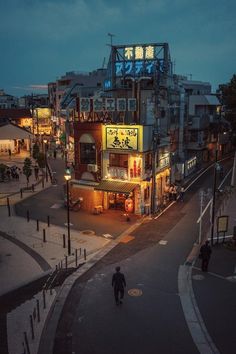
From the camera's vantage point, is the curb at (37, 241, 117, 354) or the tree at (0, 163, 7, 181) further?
the tree at (0, 163, 7, 181)

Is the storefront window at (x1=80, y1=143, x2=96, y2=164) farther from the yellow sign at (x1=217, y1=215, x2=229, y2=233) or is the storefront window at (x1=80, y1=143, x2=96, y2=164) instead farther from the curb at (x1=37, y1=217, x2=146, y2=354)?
the yellow sign at (x1=217, y1=215, x2=229, y2=233)

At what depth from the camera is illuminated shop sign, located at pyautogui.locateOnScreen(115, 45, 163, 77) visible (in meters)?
36.0

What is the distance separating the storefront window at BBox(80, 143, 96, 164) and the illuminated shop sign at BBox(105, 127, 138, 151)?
5.59 feet

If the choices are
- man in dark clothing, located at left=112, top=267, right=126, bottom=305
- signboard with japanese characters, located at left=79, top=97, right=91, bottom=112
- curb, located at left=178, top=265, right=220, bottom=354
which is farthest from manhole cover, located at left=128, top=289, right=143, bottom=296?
signboard with japanese characters, located at left=79, top=97, right=91, bottom=112

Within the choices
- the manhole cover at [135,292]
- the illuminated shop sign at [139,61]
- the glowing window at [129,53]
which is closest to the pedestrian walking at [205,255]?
the manhole cover at [135,292]

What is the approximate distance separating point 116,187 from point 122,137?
4128 millimetres

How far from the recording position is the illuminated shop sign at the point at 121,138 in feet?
89.7

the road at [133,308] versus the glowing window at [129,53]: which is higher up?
the glowing window at [129,53]

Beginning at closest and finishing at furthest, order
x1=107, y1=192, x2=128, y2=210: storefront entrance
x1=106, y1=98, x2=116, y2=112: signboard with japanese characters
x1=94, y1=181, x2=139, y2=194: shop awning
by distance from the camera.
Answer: x1=94, y1=181, x2=139, y2=194: shop awning → x1=106, y1=98, x2=116, y2=112: signboard with japanese characters → x1=107, y1=192, x2=128, y2=210: storefront entrance

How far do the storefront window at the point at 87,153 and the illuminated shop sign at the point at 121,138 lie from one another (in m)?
1.70

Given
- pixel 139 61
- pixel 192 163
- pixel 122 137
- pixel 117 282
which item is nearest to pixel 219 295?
pixel 117 282

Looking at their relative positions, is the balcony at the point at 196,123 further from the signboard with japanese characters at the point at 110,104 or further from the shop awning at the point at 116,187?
the shop awning at the point at 116,187

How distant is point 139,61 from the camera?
120 feet

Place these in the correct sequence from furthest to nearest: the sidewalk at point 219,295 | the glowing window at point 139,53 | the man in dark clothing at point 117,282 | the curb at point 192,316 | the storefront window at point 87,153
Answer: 1. the glowing window at point 139,53
2. the storefront window at point 87,153
3. the man in dark clothing at point 117,282
4. the sidewalk at point 219,295
5. the curb at point 192,316
